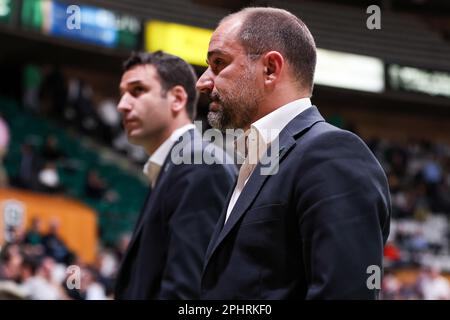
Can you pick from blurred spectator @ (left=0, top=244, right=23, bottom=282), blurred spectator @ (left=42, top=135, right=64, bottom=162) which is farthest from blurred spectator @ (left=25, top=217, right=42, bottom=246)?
blurred spectator @ (left=42, top=135, right=64, bottom=162)

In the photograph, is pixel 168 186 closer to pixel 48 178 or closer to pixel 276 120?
pixel 276 120

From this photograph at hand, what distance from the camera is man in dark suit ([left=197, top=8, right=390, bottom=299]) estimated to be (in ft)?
5.00

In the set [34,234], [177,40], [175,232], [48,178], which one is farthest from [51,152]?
[175,232]

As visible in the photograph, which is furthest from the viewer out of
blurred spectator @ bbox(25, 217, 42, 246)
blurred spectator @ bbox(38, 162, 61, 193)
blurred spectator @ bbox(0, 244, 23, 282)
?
blurred spectator @ bbox(38, 162, 61, 193)

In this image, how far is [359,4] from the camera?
15.0 m

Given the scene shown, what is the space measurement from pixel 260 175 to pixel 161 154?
3.62ft

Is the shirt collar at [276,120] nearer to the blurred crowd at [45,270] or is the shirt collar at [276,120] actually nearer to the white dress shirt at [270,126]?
the white dress shirt at [270,126]

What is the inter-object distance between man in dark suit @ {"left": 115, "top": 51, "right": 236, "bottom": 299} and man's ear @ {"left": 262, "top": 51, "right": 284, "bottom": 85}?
75 centimetres

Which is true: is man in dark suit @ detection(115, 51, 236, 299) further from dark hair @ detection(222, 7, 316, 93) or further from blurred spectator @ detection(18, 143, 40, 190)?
blurred spectator @ detection(18, 143, 40, 190)

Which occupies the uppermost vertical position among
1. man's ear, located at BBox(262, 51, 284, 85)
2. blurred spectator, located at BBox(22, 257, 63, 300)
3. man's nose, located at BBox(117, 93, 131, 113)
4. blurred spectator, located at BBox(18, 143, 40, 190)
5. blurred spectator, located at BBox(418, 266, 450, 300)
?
man's ear, located at BBox(262, 51, 284, 85)

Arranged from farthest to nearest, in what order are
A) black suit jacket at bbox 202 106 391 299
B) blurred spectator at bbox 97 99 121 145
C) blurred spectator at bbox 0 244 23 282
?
1. blurred spectator at bbox 97 99 121 145
2. blurred spectator at bbox 0 244 23 282
3. black suit jacket at bbox 202 106 391 299

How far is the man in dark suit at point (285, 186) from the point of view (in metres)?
1.53

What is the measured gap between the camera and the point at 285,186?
1.65 meters
